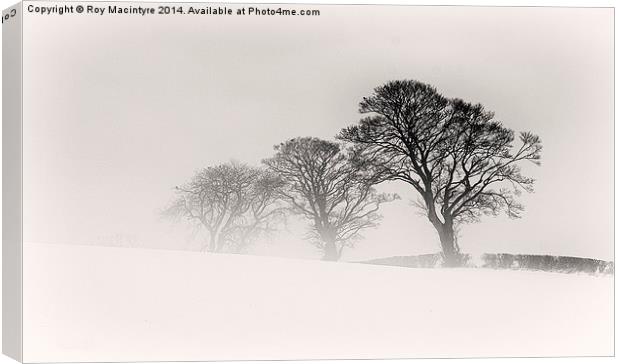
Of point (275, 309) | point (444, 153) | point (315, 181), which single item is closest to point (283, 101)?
point (315, 181)

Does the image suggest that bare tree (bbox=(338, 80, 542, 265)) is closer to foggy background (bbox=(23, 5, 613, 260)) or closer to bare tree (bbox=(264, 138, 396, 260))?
foggy background (bbox=(23, 5, 613, 260))

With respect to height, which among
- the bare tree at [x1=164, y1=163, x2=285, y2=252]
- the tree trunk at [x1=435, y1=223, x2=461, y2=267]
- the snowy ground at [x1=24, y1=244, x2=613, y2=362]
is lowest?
the snowy ground at [x1=24, y1=244, x2=613, y2=362]

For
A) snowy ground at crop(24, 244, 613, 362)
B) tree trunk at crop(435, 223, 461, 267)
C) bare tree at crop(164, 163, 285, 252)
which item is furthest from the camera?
tree trunk at crop(435, 223, 461, 267)

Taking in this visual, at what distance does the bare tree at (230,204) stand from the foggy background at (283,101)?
0.31ft

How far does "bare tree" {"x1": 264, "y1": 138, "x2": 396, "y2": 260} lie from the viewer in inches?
330

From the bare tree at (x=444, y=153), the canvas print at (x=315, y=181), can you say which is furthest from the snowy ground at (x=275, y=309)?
the bare tree at (x=444, y=153)

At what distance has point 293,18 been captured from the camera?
841 cm

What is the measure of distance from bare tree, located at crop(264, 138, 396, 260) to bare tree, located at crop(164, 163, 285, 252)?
5.1 inches

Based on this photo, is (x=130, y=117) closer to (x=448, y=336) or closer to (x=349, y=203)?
(x=349, y=203)

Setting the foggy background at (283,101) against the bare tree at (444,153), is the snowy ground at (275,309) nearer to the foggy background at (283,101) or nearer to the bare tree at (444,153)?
the foggy background at (283,101)

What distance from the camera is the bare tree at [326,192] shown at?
8.38 m

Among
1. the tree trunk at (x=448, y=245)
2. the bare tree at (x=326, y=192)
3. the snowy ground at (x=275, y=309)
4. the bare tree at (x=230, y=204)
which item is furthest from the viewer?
the tree trunk at (x=448, y=245)

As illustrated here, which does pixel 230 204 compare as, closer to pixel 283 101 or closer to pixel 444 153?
pixel 283 101

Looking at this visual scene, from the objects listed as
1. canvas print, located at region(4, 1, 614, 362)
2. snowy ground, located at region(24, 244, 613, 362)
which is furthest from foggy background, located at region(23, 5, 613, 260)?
snowy ground, located at region(24, 244, 613, 362)
